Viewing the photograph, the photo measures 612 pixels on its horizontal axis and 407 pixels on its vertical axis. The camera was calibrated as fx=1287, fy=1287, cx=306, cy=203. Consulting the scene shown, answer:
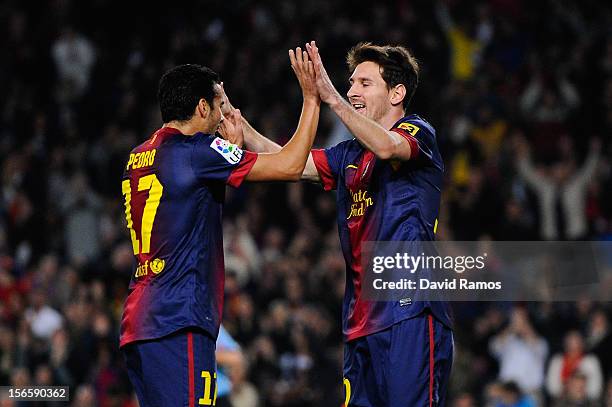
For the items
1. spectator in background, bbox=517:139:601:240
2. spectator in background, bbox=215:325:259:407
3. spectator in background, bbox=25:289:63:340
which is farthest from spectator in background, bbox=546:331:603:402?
spectator in background, bbox=25:289:63:340

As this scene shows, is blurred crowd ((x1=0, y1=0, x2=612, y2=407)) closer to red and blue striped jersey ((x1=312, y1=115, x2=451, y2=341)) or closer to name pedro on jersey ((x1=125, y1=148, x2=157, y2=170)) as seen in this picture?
red and blue striped jersey ((x1=312, y1=115, x2=451, y2=341))

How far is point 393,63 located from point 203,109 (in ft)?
3.91

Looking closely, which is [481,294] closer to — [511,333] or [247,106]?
[511,333]

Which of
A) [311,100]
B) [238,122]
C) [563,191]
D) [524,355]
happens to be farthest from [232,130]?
[563,191]

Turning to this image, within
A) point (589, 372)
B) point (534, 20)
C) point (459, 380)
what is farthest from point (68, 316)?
point (534, 20)

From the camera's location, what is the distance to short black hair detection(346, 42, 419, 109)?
7.60 metres

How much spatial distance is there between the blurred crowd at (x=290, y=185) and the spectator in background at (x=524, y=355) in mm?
21

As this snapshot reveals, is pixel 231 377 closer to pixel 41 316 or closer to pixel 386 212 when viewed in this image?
pixel 41 316

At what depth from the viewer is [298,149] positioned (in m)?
7.11

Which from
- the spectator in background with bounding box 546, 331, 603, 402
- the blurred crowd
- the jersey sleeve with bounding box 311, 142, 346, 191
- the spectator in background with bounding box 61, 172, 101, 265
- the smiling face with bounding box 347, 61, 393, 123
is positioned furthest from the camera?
the spectator in background with bounding box 61, 172, 101, 265

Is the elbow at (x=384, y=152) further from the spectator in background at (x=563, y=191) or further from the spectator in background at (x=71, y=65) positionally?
the spectator in background at (x=71, y=65)

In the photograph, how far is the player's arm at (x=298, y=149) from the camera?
23.3 feet

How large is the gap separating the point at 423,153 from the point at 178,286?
5.22 feet

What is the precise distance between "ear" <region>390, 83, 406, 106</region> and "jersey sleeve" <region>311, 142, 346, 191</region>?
1.59 ft
